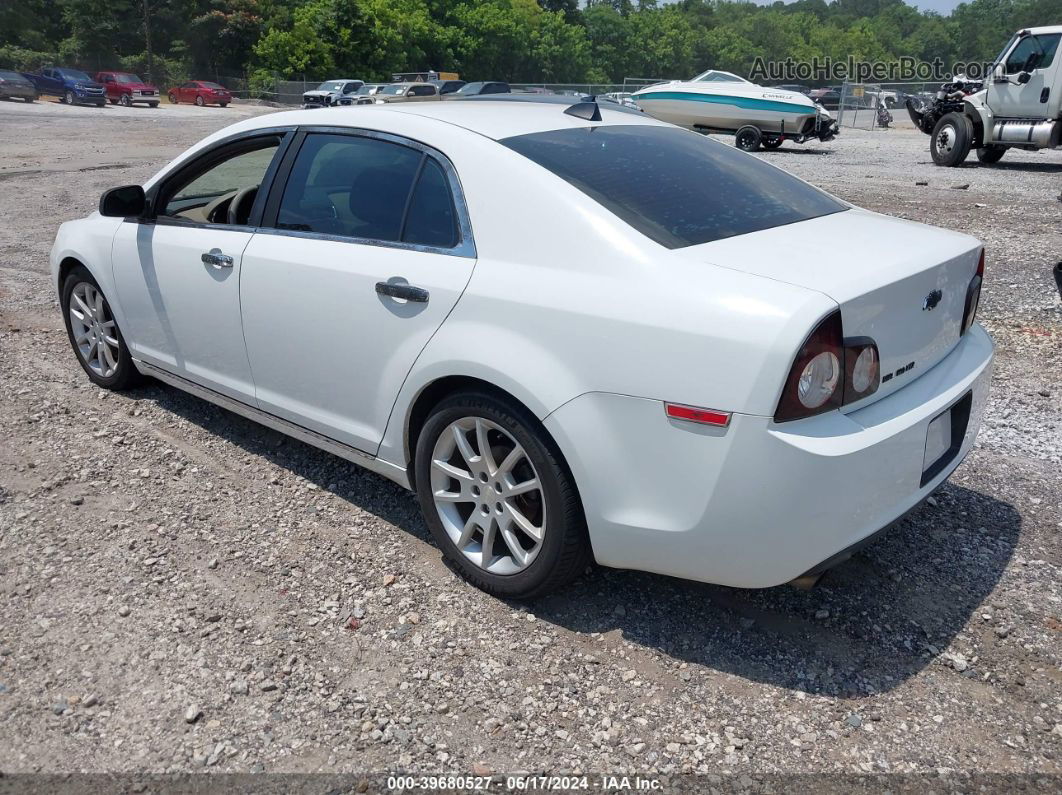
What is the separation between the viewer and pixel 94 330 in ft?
17.0

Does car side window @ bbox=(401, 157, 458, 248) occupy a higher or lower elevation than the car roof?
lower

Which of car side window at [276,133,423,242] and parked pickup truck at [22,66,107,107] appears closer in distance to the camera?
car side window at [276,133,423,242]

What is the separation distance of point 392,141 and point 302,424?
4.09 ft

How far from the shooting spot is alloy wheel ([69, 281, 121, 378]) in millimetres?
5051

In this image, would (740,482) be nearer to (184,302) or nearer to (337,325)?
(337,325)

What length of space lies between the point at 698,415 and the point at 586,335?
17.2 inches

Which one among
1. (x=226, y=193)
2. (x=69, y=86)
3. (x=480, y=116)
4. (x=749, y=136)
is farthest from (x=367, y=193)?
(x=69, y=86)

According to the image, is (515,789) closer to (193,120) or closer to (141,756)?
(141,756)

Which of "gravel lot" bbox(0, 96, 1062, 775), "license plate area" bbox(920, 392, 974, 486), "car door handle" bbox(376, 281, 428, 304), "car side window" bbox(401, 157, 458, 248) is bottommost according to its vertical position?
"gravel lot" bbox(0, 96, 1062, 775)

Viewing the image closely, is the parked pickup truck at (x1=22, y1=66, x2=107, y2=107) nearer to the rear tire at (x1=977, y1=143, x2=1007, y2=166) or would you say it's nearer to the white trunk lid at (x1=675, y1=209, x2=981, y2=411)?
the rear tire at (x1=977, y1=143, x2=1007, y2=166)

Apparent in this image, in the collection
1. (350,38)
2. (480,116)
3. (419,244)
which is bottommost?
(419,244)

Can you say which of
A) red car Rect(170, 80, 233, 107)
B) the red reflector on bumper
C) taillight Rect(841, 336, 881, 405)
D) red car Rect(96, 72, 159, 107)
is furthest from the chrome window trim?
red car Rect(170, 80, 233, 107)

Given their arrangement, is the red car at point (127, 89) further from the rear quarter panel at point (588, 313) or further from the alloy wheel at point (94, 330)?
the rear quarter panel at point (588, 313)

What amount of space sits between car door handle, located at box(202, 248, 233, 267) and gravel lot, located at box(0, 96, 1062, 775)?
1005mm
